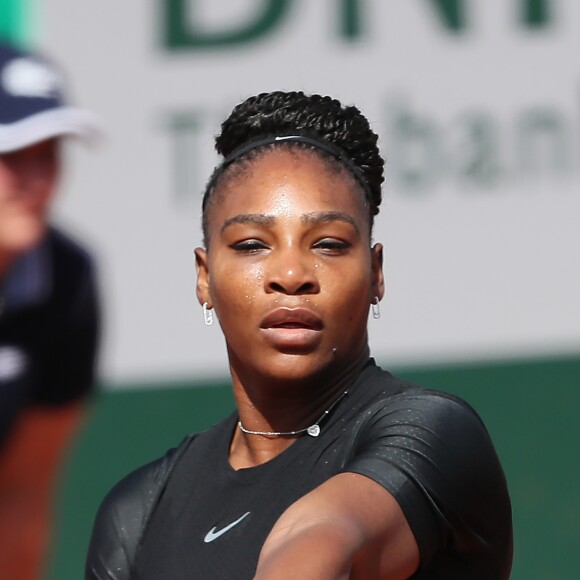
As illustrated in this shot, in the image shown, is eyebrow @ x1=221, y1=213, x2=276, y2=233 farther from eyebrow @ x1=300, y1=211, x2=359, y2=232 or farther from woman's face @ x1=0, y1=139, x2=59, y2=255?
woman's face @ x1=0, y1=139, x2=59, y2=255

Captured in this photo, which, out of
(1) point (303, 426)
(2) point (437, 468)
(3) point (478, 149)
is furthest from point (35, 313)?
(2) point (437, 468)

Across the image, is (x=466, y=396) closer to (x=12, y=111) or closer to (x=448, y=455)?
(x=12, y=111)

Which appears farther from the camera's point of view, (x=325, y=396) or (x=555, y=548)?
(x=555, y=548)

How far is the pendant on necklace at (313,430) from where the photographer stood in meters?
1.44

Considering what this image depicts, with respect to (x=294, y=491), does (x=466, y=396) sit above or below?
below

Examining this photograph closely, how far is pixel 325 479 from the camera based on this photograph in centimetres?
135

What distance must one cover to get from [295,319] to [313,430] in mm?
151

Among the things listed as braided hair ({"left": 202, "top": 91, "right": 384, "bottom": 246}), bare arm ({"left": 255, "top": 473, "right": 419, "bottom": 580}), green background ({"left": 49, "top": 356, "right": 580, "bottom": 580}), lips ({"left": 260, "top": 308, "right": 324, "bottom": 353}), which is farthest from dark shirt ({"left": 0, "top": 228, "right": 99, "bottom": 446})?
bare arm ({"left": 255, "top": 473, "right": 419, "bottom": 580})

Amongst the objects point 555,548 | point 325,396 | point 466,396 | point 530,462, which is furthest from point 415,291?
point 325,396

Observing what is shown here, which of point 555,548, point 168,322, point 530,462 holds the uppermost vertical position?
point 168,322

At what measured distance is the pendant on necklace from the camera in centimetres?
144

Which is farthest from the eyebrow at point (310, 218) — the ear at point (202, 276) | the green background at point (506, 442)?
the green background at point (506, 442)

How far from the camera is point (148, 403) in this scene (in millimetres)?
3752

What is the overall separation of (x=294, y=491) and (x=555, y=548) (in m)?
2.42
